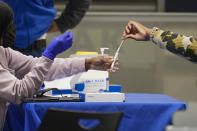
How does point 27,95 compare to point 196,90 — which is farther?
point 196,90

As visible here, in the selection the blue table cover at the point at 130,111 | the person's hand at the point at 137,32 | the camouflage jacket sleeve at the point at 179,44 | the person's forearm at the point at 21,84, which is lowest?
the blue table cover at the point at 130,111

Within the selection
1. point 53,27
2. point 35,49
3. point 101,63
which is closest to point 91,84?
point 101,63

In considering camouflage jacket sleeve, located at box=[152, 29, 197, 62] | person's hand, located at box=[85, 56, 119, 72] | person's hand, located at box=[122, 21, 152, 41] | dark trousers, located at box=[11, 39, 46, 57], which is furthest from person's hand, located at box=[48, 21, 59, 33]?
camouflage jacket sleeve, located at box=[152, 29, 197, 62]

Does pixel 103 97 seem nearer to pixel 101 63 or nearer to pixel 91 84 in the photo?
pixel 91 84

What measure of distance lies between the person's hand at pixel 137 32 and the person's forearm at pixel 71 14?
3.90ft

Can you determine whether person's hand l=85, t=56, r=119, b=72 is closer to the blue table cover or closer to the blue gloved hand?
the blue gloved hand

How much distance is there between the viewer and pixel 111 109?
1831mm

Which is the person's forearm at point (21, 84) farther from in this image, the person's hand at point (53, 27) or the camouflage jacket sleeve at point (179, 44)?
the person's hand at point (53, 27)

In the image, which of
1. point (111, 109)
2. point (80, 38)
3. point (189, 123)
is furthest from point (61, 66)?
point (80, 38)

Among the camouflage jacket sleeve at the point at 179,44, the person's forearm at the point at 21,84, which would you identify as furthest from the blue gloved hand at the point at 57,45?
the camouflage jacket sleeve at the point at 179,44

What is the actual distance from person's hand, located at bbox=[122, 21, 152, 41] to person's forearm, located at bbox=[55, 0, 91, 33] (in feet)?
3.90

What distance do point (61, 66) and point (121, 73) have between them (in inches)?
84.1

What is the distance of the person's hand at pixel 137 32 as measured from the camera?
6.97ft

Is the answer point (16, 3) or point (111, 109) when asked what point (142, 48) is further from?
point (111, 109)
